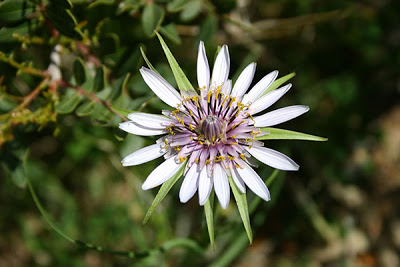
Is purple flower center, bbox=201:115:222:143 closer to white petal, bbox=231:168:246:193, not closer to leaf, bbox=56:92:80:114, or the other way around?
white petal, bbox=231:168:246:193

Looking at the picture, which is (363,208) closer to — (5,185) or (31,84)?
(31,84)

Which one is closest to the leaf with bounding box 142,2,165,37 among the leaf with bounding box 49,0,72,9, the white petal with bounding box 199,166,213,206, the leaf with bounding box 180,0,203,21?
the leaf with bounding box 180,0,203,21

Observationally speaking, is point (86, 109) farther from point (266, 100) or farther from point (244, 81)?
point (266, 100)

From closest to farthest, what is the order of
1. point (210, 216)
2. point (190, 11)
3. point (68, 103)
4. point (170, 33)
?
point (210, 216) < point (68, 103) < point (170, 33) < point (190, 11)

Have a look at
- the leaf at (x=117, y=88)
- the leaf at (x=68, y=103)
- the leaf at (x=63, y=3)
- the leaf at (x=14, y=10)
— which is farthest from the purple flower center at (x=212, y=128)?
the leaf at (x=14, y=10)

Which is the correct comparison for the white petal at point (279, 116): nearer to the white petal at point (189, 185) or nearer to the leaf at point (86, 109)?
the white petal at point (189, 185)

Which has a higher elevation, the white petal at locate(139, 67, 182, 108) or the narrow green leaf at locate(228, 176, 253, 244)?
the white petal at locate(139, 67, 182, 108)

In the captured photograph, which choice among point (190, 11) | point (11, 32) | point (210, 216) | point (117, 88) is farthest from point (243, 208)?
point (11, 32)
